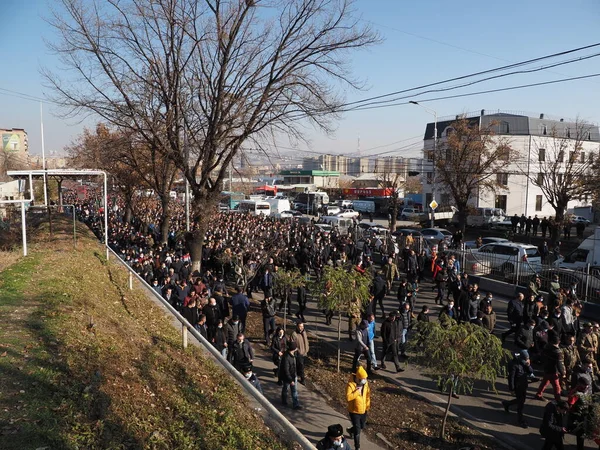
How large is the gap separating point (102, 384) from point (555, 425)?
6.88 metres

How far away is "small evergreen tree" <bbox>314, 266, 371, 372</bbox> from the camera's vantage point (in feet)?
37.6

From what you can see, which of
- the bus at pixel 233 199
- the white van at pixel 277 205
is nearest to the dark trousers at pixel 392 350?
the white van at pixel 277 205

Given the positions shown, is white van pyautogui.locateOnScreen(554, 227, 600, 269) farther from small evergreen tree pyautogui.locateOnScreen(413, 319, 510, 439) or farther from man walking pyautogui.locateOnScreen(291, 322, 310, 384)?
man walking pyautogui.locateOnScreen(291, 322, 310, 384)

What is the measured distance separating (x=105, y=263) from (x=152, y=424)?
37.1 feet

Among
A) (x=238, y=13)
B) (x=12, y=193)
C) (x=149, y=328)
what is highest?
(x=238, y=13)

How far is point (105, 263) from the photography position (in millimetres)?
15758

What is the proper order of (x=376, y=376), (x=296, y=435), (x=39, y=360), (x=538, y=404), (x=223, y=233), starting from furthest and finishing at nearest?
(x=223, y=233) < (x=376, y=376) < (x=538, y=404) < (x=39, y=360) < (x=296, y=435)

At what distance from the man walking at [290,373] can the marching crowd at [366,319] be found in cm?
2

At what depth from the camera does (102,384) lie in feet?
20.2

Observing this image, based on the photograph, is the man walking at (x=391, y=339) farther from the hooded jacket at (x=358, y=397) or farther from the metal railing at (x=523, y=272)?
the metal railing at (x=523, y=272)

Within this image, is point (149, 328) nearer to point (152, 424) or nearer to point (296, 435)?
point (152, 424)

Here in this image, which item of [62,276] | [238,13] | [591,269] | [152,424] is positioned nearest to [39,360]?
[152,424]

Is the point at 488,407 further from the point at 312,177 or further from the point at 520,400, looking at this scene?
the point at 312,177

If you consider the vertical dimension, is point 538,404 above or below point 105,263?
below
